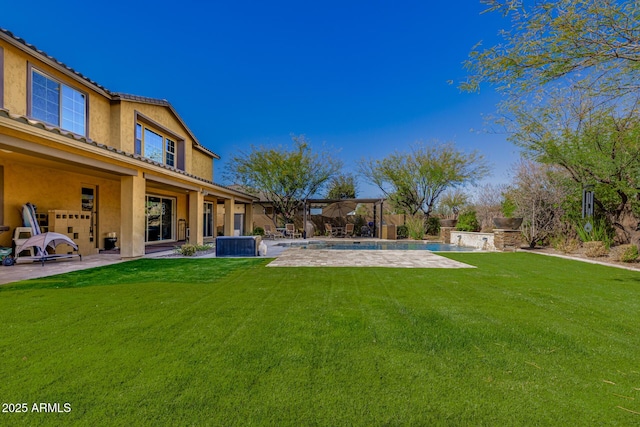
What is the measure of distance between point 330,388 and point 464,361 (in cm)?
134

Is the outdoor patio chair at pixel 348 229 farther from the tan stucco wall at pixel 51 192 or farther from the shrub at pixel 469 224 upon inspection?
the tan stucco wall at pixel 51 192

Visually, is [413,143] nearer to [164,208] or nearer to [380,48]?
[380,48]

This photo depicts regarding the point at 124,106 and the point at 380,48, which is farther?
the point at 380,48

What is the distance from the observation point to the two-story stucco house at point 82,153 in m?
6.79

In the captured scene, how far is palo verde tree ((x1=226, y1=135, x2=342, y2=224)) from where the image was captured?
20.4 m

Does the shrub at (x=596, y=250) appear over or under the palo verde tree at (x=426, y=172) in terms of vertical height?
under

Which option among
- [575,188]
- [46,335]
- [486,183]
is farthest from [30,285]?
[486,183]

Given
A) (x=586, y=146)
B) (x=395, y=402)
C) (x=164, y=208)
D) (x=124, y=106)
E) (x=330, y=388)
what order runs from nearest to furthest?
(x=395, y=402) < (x=330, y=388) < (x=586, y=146) < (x=124, y=106) < (x=164, y=208)

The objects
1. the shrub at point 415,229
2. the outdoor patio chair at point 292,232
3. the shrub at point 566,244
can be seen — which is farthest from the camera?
the outdoor patio chair at point 292,232

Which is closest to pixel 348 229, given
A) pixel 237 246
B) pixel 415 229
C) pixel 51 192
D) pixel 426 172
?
pixel 415 229

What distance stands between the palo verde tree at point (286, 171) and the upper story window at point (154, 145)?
7.11 meters

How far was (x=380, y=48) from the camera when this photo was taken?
1705 cm

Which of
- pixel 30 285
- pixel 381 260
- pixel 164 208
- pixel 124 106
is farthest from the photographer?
pixel 164 208

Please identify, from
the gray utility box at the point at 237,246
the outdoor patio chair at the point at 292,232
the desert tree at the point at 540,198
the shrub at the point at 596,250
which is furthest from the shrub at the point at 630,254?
the outdoor patio chair at the point at 292,232
